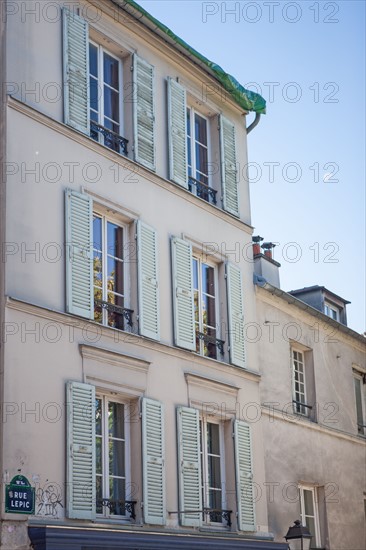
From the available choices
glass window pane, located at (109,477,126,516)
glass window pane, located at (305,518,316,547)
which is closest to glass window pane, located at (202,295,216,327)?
glass window pane, located at (109,477,126,516)

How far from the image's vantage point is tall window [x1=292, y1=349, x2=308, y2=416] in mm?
19361

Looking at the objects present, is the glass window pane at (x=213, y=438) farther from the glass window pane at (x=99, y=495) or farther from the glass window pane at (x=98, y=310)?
the glass window pane at (x=98, y=310)

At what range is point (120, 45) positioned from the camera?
53.3 ft

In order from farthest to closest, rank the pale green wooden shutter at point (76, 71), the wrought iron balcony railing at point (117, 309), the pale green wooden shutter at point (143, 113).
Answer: the pale green wooden shutter at point (143, 113) < the pale green wooden shutter at point (76, 71) < the wrought iron balcony railing at point (117, 309)

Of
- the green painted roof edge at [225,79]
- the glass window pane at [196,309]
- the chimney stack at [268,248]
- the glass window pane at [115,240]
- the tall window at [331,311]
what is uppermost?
the green painted roof edge at [225,79]

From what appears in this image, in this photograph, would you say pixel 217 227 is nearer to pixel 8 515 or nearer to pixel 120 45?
pixel 120 45

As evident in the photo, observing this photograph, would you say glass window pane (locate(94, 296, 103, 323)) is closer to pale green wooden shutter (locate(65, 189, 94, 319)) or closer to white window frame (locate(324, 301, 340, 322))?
pale green wooden shutter (locate(65, 189, 94, 319))

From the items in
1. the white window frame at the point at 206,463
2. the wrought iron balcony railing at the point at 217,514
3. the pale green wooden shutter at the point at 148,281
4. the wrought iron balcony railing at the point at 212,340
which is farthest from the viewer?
the wrought iron balcony railing at the point at 212,340

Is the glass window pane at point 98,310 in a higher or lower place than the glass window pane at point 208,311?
lower

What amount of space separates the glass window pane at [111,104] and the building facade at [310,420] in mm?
4183

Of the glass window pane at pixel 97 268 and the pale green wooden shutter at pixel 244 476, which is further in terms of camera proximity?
the pale green wooden shutter at pixel 244 476

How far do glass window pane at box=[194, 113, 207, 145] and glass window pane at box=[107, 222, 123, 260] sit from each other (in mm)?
3379

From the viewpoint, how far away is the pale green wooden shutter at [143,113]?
16.2 m

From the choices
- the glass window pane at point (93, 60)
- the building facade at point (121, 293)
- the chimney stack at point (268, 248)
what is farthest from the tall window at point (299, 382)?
the glass window pane at point (93, 60)
